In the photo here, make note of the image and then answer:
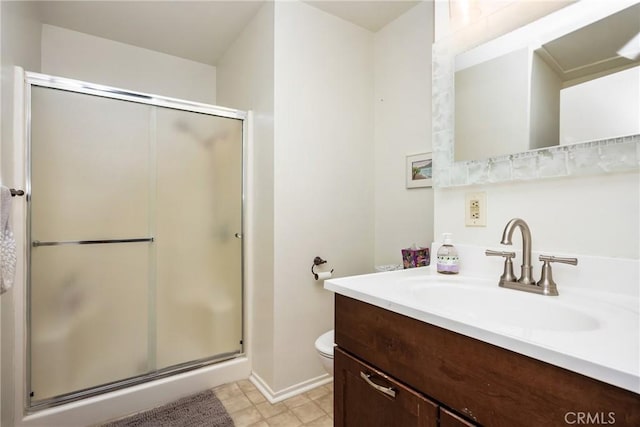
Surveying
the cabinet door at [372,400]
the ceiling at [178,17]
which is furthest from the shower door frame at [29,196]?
the cabinet door at [372,400]

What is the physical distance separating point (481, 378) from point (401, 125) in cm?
162

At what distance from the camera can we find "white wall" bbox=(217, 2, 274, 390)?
183 cm

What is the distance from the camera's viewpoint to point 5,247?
44.1 inches

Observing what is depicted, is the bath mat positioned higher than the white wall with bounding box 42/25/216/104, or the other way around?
the white wall with bounding box 42/25/216/104

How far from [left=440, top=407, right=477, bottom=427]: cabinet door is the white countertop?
194mm

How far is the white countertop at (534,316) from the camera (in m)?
0.52

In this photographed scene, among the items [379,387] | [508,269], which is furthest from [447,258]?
[379,387]

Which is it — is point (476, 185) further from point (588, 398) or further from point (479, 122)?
point (588, 398)

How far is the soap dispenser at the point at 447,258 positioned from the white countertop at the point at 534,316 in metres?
0.03

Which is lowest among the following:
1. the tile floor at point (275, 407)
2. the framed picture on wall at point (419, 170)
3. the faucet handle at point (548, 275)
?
the tile floor at point (275, 407)

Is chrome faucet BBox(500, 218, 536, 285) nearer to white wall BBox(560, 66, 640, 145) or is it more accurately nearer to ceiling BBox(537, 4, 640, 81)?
white wall BBox(560, 66, 640, 145)

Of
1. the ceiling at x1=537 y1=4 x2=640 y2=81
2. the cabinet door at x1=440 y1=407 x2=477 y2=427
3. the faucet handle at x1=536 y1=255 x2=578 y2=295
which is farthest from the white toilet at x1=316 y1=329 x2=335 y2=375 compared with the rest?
the ceiling at x1=537 y1=4 x2=640 y2=81

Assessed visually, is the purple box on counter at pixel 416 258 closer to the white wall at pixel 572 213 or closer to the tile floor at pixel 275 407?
the white wall at pixel 572 213

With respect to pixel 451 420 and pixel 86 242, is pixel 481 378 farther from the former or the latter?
pixel 86 242
